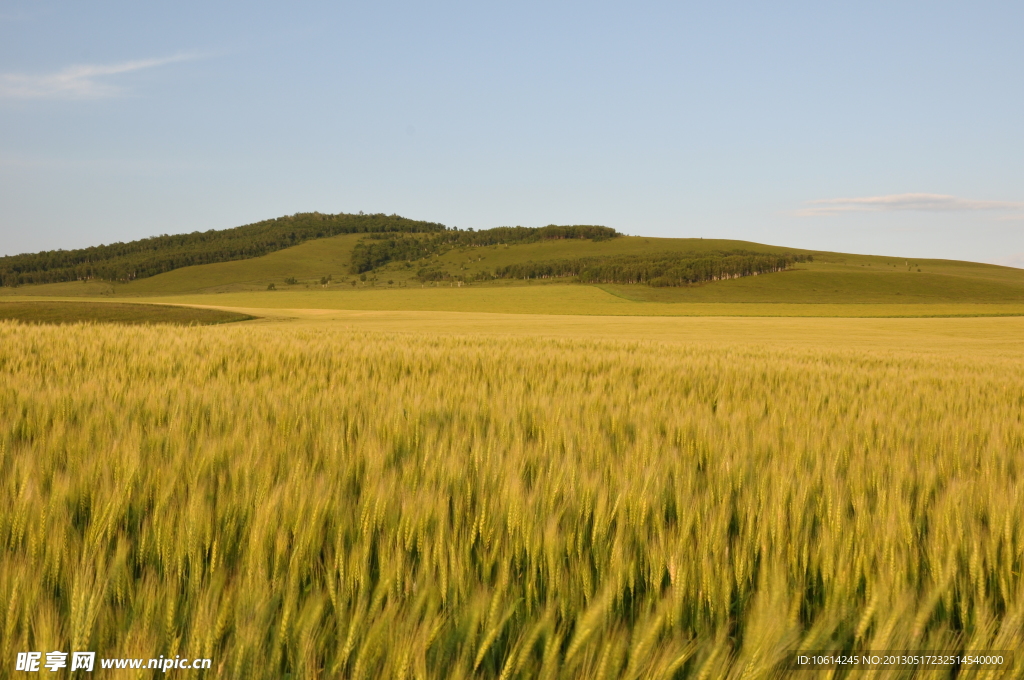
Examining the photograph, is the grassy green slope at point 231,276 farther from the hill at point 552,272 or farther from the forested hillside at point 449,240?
the forested hillside at point 449,240

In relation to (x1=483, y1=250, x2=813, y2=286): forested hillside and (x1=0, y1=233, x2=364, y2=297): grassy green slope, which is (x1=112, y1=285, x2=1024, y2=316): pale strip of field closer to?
(x1=483, y1=250, x2=813, y2=286): forested hillside

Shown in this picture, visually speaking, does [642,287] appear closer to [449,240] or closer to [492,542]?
[492,542]

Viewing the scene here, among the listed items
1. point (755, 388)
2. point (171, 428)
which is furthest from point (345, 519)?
point (755, 388)

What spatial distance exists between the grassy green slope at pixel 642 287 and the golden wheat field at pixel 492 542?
5631cm

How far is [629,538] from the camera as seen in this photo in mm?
1738

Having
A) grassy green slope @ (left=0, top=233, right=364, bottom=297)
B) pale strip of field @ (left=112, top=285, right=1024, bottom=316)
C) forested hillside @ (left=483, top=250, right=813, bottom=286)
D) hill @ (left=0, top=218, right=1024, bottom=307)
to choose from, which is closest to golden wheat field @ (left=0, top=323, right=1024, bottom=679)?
pale strip of field @ (left=112, top=285, right=1024, bottom=316)

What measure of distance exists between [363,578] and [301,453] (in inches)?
46.0

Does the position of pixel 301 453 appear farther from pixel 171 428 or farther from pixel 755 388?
pixel 755 388

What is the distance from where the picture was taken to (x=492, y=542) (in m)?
1.78

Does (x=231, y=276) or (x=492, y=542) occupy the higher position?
(x=231, y=276)

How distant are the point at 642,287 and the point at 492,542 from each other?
276 feet

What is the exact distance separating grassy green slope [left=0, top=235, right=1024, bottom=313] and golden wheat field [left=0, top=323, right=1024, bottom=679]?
56.3m

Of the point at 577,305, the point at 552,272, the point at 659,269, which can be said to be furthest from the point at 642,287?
the point at 552,272

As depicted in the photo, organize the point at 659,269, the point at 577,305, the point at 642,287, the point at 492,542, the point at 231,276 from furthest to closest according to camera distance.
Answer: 1. the point at 231,276
2. the point at 659,269
3. the point at 642,287
4. the point at 577,305
5. the point at 492,542
